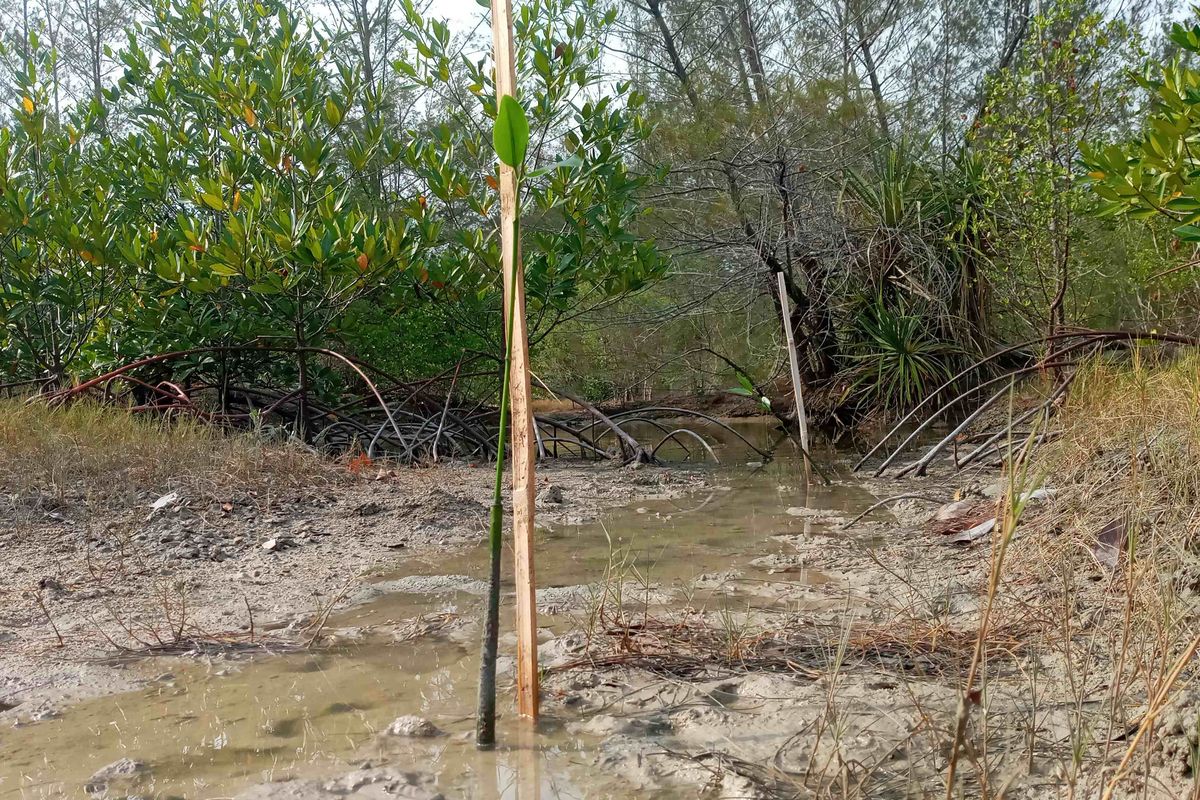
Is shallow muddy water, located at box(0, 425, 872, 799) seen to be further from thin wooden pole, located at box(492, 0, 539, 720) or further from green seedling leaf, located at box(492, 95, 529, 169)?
green seedling leaf, located at box(492, 95, 529, 169)

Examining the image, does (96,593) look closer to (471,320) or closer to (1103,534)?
(1103,534)

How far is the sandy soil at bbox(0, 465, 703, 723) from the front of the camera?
2195mm

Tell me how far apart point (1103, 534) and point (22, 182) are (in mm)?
6991

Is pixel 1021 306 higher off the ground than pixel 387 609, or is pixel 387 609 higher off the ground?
pixel 1021 306

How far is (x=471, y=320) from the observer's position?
702 cm

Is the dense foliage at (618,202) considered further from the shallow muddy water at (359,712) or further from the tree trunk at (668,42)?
the shallow muddy water at (359,712)

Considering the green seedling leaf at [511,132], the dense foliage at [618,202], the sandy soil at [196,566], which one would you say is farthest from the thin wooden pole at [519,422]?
the dense foliage at [618,202]

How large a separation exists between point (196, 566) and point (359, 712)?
60.8 inches

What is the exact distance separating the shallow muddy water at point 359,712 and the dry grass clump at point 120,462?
4.59ft

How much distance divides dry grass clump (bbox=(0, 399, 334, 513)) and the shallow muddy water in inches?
55.1

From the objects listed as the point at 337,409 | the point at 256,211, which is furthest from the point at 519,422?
the point at 337,409

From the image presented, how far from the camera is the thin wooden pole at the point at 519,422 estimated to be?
Answer: 1.63 metres

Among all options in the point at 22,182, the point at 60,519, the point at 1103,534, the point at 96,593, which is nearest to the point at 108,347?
the point at 22,182

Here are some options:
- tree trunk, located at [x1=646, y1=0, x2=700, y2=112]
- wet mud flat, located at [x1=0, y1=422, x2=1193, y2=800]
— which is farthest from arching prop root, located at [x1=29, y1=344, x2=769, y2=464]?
tree trunk, located at [x1=646, y1=0, x2=700, y2=112]
